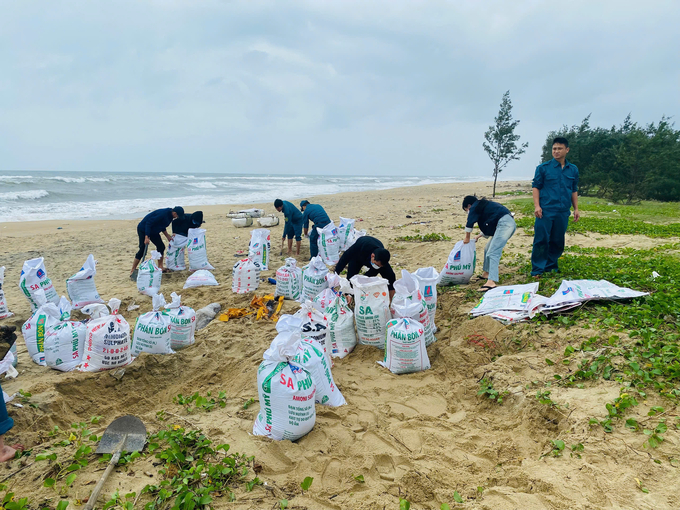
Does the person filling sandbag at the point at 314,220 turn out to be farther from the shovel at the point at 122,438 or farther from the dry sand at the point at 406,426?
the shovel at the point at 122,438

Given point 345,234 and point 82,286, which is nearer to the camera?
point 82,286

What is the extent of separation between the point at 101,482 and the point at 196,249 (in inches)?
220

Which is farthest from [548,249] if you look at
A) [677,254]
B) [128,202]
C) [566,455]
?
[128,202]

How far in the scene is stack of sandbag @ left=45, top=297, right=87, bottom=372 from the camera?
364 centimetres

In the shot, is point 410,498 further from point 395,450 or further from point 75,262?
point 75,262

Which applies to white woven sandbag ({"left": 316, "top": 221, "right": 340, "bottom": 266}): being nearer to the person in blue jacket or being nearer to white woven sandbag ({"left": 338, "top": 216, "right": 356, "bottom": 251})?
white woven sandbag ({"left": 338, "top": 216, "right": 356, "bottom": 251})

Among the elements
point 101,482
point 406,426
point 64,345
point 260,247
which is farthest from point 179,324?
point 260,247

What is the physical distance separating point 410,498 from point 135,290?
18.7 feet

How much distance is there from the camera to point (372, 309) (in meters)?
3.83

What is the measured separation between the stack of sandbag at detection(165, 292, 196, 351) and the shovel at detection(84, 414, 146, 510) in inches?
69.2

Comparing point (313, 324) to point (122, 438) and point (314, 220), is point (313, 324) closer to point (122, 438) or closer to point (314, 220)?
point (122, 438)

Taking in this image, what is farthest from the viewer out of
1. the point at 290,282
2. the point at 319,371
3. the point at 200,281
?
the point at 200,281

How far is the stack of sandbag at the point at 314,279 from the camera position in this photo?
5.16m

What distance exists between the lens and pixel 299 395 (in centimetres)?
248
